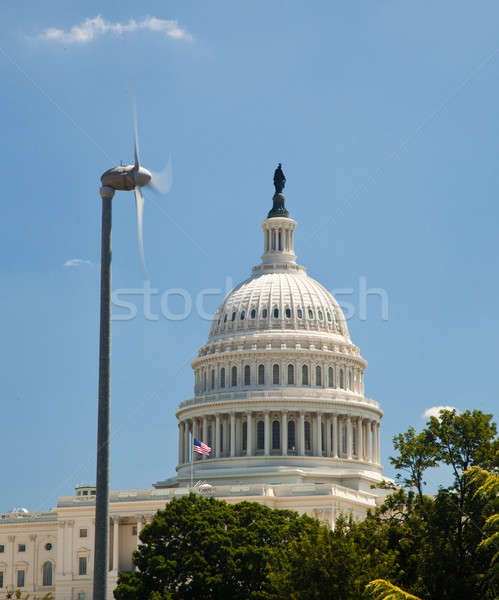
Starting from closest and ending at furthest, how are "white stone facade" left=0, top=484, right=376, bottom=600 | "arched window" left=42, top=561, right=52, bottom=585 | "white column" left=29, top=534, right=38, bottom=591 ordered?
1. "white stone facade" left=0, top=484, right=376, bottom=600
2. "arched window" left=42, top=561, right=52, bottom=585
3. "white column" left=29, top=534, right=38, bottom=591

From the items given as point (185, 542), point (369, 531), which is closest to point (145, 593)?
point (185, 542)

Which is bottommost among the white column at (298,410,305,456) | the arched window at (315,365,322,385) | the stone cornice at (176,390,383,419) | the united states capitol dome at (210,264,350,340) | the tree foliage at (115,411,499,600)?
the tree foliage at (115,411,499,600)

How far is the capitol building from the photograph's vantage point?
159125 millimetres

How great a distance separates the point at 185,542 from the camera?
108 metres

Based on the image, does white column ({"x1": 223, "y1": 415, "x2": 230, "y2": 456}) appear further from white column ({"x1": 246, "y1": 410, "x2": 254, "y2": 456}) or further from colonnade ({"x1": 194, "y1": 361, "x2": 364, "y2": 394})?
colonnade ({"x1": 194, "y1": 361, "x2": 364, "y2": 394})

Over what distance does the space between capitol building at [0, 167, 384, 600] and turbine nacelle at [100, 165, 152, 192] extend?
11325 cm

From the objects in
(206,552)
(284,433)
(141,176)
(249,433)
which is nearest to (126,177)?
(141,176)

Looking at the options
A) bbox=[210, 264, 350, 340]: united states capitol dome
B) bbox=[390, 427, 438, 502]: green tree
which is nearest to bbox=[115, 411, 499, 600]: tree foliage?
bbox=[390, 427, 438, 502]: green tree

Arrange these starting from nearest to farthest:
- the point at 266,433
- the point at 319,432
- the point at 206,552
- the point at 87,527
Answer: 1. the point at 206,552
2. the point at 87,527
3. the point at 266,433
4. the point at 319,432

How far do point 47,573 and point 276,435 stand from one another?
1527 inches

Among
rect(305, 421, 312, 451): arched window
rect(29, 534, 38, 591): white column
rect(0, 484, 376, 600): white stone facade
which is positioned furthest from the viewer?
rect(305, 421, 312, 451): arched window

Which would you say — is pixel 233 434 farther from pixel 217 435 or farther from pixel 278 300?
pixel 278 300

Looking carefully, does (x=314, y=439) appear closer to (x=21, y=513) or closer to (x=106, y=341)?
(x=21, y=513)

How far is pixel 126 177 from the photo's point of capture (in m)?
44.5
